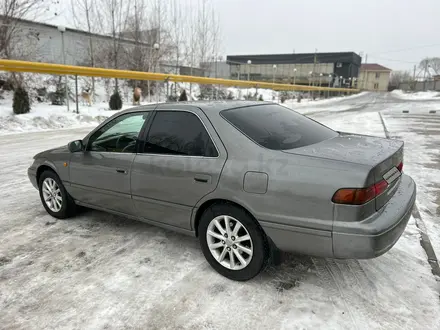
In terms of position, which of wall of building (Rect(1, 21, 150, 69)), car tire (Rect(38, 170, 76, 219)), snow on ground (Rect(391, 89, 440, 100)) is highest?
wall of building (Rect(1, 21, 150, 69))

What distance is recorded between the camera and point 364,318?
2531mm

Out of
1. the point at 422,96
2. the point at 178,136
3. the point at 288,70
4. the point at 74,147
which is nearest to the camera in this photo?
the point at 178,136

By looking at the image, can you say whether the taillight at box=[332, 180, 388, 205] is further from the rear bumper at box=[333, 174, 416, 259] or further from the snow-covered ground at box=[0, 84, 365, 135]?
the snow-covered ground at box=[0, 84, 365, 135]

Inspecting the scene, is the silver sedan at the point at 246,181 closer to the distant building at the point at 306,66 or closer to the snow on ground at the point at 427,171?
the snow on ground at the point at 427,171

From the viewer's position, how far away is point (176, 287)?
2953mm

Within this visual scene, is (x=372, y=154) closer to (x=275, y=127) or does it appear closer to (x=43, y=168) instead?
(x=275, y=127)

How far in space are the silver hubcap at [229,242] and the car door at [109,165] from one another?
1.05 meters

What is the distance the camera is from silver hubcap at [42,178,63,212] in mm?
4434

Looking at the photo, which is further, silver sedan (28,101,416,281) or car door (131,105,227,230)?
car door (131,105,227,230)

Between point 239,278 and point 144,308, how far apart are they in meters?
0.82

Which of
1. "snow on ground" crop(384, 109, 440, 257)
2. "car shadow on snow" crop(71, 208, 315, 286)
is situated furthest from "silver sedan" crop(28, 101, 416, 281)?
"snow on ground" crop(384, 109, 440, 257)

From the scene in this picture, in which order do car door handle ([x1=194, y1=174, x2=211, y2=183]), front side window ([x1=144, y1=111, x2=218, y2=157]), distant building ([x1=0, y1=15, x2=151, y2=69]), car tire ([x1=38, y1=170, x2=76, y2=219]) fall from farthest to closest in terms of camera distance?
distant building ([x1=0, y1=15, x2=151, y2=69]), car tire ([x1=38, y1=170, x2=76, y2=219]), front side window ([x1=144, y1=111, x2=218, y2=157]), car door handle ([x1=194, y1=174, x2=211, y2=183])

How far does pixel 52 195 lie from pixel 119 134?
1425 mm

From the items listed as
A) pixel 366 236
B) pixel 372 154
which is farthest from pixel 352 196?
pixel 372 154
